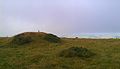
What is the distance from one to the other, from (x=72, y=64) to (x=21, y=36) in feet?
66.9

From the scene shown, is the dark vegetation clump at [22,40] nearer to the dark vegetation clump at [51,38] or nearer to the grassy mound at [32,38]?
the grassy mound at [32,38]

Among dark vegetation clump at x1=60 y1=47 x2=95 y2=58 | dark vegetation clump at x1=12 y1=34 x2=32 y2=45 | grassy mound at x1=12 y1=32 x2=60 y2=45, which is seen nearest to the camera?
dark vegetation clump at x1=60 y1=47 x2=95 y2=58

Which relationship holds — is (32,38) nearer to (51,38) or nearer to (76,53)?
(51,38)

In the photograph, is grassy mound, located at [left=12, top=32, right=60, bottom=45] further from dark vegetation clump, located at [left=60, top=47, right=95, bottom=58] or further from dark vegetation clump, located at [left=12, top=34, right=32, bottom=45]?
dark vegetation clump, located at [left=60, top=47, right=95, bottom=58]

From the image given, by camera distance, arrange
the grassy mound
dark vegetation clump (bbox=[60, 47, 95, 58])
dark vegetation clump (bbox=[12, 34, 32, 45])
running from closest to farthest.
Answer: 1. dark vegetation clump (bbox=[60, 47, 95, 58])
2. dark vegetation clump (bbox=[12, 34, 32, 45])
3. the grassy mound

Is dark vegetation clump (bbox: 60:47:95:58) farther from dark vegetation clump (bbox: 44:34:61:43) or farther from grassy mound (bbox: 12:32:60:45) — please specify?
dark vegetation clump (bbox: 44:34:61:43)

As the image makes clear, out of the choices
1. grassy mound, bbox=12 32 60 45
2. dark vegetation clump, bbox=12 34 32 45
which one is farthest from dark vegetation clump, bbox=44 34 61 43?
dark vegetation clump, bbox=12 34 32 45

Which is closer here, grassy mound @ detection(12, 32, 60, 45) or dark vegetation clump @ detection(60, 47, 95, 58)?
dark vegetation clump @ detection(60, 47, 95, 58)

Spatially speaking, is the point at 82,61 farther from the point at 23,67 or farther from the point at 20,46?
the point at 20,46

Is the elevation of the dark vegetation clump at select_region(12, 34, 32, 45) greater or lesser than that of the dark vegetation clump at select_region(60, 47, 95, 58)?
greater

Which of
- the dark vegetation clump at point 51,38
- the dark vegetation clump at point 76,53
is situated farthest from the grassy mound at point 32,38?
the dark vegetation clump at point 76,53

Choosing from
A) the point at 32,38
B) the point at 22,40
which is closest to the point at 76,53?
the point at 22,40

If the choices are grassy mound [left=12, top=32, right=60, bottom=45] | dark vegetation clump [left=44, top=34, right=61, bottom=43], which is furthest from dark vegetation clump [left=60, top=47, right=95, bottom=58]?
dark vegetation clump [left=44, top=34, right=61, bottom=43]

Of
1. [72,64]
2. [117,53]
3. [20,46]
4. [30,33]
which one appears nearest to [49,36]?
[30,33]
